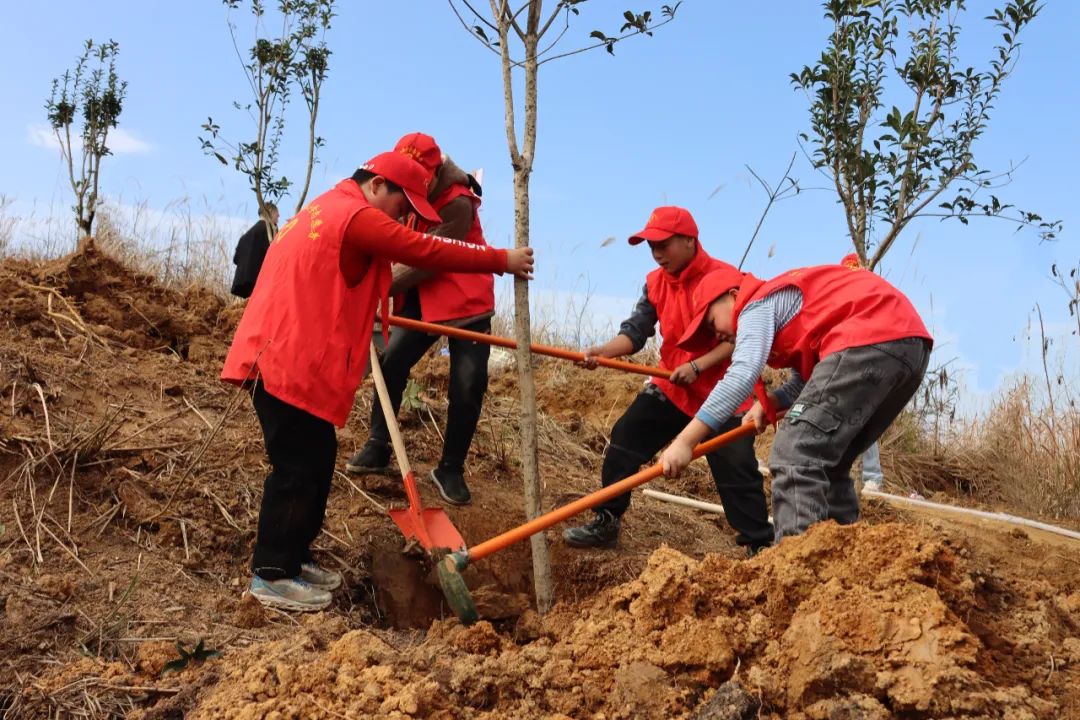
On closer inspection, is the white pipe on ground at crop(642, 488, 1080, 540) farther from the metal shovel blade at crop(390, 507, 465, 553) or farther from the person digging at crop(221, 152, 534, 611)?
the person digging at crop(221, 152, 534, 611)

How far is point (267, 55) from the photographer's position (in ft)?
26.5

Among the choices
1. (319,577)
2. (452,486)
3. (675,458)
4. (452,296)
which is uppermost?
(452,296)

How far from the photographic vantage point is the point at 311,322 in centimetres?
346

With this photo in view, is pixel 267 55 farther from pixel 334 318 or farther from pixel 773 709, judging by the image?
pixel 773 709

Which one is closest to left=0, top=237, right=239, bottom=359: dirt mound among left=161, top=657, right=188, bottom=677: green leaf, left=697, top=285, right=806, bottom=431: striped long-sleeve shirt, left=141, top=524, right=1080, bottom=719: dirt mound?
left=161, top=657, right=188, bottom=677: green leaf

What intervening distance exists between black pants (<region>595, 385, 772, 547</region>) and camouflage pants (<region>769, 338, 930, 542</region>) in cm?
112

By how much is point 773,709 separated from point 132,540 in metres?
2.72

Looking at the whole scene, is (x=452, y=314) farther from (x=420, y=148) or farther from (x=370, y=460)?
(x=370, y=460)

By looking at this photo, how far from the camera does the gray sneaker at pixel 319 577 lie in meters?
3.94

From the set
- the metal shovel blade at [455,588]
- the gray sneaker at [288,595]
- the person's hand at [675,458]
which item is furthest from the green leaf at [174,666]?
the person's hand at [675,458]

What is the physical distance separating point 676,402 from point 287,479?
192 centimetres

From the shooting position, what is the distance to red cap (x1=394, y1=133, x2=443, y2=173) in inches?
174

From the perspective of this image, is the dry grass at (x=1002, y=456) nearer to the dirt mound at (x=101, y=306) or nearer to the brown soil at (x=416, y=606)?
the brown soil at (x=416, y=606)

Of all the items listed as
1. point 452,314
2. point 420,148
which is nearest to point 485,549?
point 452,314
